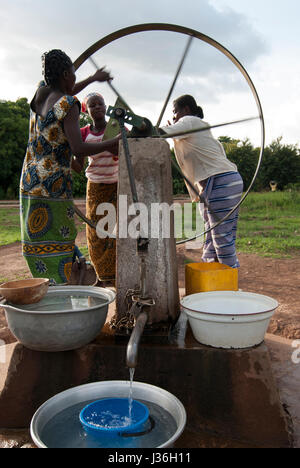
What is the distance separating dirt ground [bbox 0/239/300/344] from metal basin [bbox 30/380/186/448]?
1.46m

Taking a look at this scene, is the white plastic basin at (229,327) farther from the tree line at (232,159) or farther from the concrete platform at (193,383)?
the tree line at (232,159)

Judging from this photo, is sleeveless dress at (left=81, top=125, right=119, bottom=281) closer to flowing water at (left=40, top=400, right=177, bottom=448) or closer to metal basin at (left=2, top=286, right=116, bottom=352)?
metal basin at (left=2, top=286, right=116, bottom=352)

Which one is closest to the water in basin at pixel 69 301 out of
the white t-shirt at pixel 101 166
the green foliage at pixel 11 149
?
the white t-shirt at pixel 101 166

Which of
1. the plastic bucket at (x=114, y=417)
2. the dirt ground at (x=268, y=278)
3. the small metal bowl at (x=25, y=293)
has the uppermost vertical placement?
the small metal bowl at (x=25, y=293)

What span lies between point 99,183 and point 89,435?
2112 millimetres

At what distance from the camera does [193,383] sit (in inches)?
75.6

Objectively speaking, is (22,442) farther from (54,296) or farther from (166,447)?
(166,447)

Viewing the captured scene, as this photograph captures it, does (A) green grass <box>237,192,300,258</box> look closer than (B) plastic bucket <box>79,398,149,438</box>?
No

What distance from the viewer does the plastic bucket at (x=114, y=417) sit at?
1.39 metres

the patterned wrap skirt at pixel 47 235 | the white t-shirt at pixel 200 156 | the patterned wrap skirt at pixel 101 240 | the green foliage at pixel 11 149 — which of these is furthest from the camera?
the green foliage at pixel 11 149

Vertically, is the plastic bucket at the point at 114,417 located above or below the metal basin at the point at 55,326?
below

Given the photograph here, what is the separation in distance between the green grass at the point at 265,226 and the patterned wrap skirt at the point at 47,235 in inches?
146

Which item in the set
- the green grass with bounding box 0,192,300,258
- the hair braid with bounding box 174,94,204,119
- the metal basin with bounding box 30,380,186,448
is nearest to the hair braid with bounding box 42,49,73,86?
the hair braid with bounding box 174,94,204,119

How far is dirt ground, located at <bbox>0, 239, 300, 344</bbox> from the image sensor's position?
3125 millimetres
